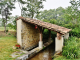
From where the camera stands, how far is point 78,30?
1275cm

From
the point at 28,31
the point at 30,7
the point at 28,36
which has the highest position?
the point at 30,7

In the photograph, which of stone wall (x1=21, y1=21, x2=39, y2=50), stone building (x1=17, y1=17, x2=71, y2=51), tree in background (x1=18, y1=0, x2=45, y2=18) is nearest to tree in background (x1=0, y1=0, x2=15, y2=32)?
tree in background (x1=18, y1=0, x2=45, y2=18)

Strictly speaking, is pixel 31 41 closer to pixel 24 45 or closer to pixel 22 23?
pixel 24 45

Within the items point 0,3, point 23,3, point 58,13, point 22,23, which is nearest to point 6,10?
point 0,3

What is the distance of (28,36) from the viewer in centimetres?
932

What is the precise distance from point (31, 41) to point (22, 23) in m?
2.97

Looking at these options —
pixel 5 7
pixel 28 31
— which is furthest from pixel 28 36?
pixel 5 7

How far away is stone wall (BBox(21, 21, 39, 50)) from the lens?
8.77 m

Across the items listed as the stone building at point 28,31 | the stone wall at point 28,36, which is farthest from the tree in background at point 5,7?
the stone wall at point 28,36

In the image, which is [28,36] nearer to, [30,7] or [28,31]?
[28,31]

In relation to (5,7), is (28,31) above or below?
below

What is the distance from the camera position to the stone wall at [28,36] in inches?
345

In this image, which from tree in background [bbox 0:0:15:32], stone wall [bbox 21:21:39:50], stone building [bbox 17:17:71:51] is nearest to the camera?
stone building [bbox 17:17:71:51]

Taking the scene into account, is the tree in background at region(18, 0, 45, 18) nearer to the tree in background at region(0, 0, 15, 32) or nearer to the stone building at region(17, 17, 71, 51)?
the tree in background at region(0, 0, 15, 32)
